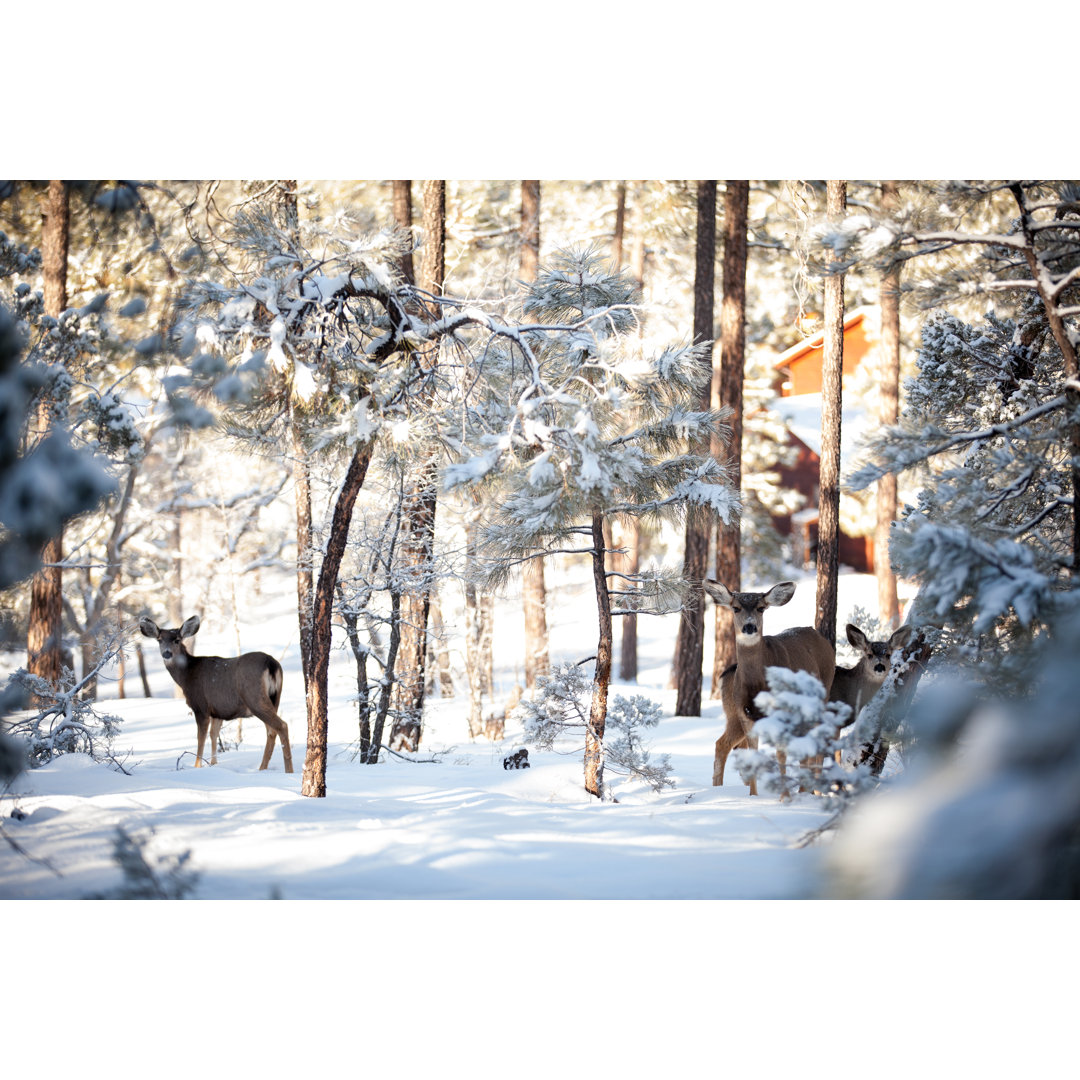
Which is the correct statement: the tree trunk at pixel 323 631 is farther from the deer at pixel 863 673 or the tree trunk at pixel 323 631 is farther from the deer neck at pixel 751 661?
the deer at pixel 863 673

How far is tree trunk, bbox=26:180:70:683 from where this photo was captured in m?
4.18

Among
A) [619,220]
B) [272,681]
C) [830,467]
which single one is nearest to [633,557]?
[619,220]

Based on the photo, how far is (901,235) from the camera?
12.8ft

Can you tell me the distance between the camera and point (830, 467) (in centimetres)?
694

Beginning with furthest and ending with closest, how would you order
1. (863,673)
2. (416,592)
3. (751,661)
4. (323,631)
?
(416,592) < (863,673) < (751,661) < (323,631)

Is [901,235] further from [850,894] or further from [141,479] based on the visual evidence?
[141,479]

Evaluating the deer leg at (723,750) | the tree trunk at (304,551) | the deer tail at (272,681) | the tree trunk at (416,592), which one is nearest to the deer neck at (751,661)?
the deer leg at (723,750)

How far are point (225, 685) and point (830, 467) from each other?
446cm

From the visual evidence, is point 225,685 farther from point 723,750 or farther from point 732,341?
point 732,341

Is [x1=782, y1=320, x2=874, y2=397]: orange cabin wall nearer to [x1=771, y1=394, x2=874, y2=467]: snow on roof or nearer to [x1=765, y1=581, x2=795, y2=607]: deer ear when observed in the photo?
[x1=771, y1=394, x2=874, y2=467]: snow on roof

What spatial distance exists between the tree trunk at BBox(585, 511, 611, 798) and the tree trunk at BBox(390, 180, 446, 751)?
2.00m

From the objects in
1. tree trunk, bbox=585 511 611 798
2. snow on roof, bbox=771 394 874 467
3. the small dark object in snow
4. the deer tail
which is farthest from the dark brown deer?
snow on roof, bbox=771 394 874 467

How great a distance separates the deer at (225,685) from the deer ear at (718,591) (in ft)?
9.05
